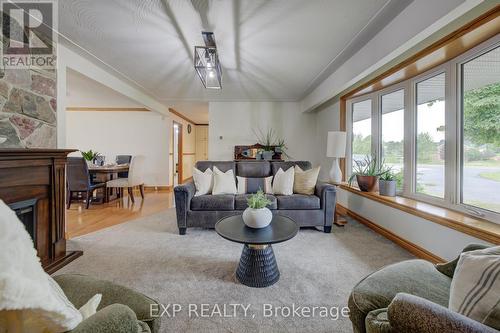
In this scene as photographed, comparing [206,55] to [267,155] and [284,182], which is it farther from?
[267,155]

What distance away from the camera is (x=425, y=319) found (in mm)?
729

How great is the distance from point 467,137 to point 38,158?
13.2 ft

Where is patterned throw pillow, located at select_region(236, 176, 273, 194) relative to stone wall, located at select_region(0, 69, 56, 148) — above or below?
below

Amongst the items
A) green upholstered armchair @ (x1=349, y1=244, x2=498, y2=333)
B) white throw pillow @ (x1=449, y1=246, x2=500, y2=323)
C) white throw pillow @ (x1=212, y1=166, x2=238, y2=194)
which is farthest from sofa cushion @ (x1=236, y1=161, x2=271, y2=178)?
white throw pillow @ (x1=449, y1=246, x2=500, y2=323)

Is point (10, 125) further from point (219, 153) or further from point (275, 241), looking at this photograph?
point (219, 153)

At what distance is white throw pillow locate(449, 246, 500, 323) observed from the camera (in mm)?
765

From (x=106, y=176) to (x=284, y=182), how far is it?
3871mm

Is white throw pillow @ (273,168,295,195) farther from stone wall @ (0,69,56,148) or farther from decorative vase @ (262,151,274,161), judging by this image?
stone wall @ (0,69,56,148)

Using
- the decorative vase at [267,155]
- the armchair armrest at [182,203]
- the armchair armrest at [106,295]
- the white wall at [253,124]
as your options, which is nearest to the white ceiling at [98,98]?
the white wall at [253,124]

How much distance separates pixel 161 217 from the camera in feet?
11.8

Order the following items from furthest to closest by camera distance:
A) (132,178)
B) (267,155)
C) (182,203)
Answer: (267,155) → (132,178) → (182,203)

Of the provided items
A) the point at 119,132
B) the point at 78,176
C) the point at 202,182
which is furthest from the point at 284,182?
the point at 119,132

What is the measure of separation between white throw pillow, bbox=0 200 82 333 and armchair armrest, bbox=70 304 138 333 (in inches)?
1.4

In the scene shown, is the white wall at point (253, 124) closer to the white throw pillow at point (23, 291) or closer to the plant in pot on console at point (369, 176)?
the plant in pot on console at point (369, 176)
